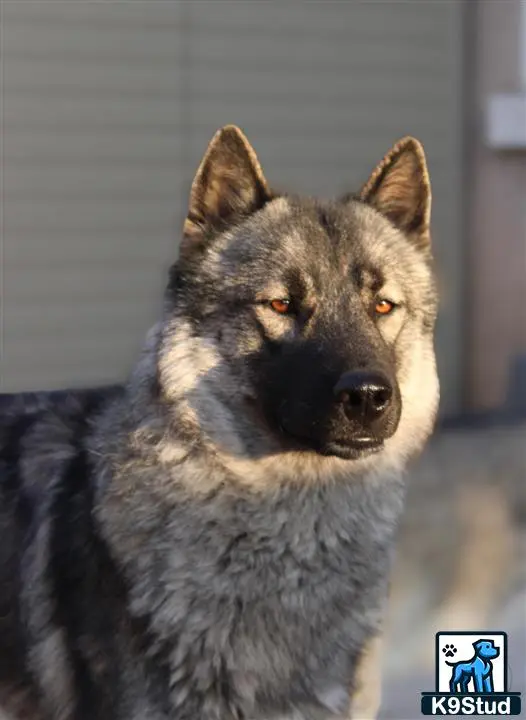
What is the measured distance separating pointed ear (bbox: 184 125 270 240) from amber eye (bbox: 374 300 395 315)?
17.4 inches

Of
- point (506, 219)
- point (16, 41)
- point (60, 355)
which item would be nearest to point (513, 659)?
point (60, 355)

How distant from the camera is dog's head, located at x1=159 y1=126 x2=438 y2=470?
2.65 m

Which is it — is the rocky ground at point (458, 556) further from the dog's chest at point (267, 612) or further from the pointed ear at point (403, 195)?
the pointed ear at point (403, 195)

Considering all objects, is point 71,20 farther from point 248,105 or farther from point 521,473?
point 521,473

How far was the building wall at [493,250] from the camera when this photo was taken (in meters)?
6.74

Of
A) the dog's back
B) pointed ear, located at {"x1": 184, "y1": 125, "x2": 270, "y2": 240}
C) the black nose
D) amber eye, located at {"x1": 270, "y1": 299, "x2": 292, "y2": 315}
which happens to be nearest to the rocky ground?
the dog's back

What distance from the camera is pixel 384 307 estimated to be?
2889 mm

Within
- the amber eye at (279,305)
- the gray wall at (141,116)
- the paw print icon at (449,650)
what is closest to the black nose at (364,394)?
the amber eye at (279,305)

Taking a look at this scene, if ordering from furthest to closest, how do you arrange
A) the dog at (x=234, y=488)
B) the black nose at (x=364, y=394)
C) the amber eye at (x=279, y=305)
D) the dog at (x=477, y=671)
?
the dog at (x=477, y=671) < the amber eye at (x=279, y=305) < the dog at (x=234, y=488) < the black nose at (x=364, y=394)

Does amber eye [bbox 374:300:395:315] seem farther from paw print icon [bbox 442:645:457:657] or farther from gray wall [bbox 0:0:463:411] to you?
gray wall [bbox 0:0:463:411]

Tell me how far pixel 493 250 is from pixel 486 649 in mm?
3823

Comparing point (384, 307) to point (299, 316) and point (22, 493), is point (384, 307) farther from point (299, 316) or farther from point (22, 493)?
point (22, 493)

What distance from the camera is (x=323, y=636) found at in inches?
111

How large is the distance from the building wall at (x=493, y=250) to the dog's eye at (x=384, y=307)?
4080mm
